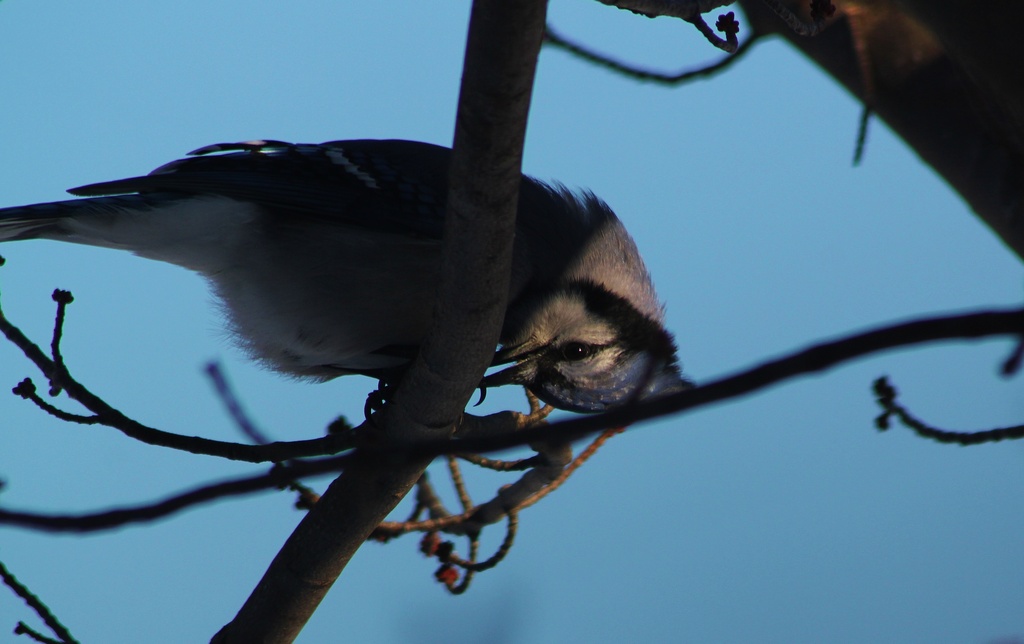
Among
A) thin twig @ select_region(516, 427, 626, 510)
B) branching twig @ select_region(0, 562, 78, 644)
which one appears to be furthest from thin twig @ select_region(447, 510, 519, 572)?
branching twig @ select_region(0, 562, 78, 644)

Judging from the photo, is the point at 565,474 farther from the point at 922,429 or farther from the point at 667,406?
the point at 667,406

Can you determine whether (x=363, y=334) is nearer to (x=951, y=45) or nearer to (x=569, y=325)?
(x=569, y=325)

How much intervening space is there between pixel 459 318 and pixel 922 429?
69 centimetres

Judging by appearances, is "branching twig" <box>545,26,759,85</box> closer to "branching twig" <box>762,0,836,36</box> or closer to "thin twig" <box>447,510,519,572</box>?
"branching twig" <box>762,0,836,36</box>

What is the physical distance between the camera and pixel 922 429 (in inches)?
50.5

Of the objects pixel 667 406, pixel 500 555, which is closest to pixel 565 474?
pixel 500 555

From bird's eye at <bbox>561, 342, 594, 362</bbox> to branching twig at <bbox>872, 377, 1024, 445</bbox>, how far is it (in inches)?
30.0

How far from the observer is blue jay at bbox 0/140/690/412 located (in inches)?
70.6

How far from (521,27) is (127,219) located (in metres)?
1.25

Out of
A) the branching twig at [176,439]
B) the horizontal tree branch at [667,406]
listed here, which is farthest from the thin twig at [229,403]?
the horizontal tree branch at [667,406]

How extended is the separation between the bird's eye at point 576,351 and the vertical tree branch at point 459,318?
48cm

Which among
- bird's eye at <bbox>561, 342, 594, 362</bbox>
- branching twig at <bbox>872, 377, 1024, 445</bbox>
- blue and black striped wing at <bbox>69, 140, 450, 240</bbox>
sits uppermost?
blue and black striped wing at <bbox>69, 140, 450, 240</bbox>

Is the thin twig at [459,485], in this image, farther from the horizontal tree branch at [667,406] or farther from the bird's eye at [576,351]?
the horizontal tree branch at [667,406]

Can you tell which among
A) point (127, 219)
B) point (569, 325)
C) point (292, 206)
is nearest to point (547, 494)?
point (569, 325)
